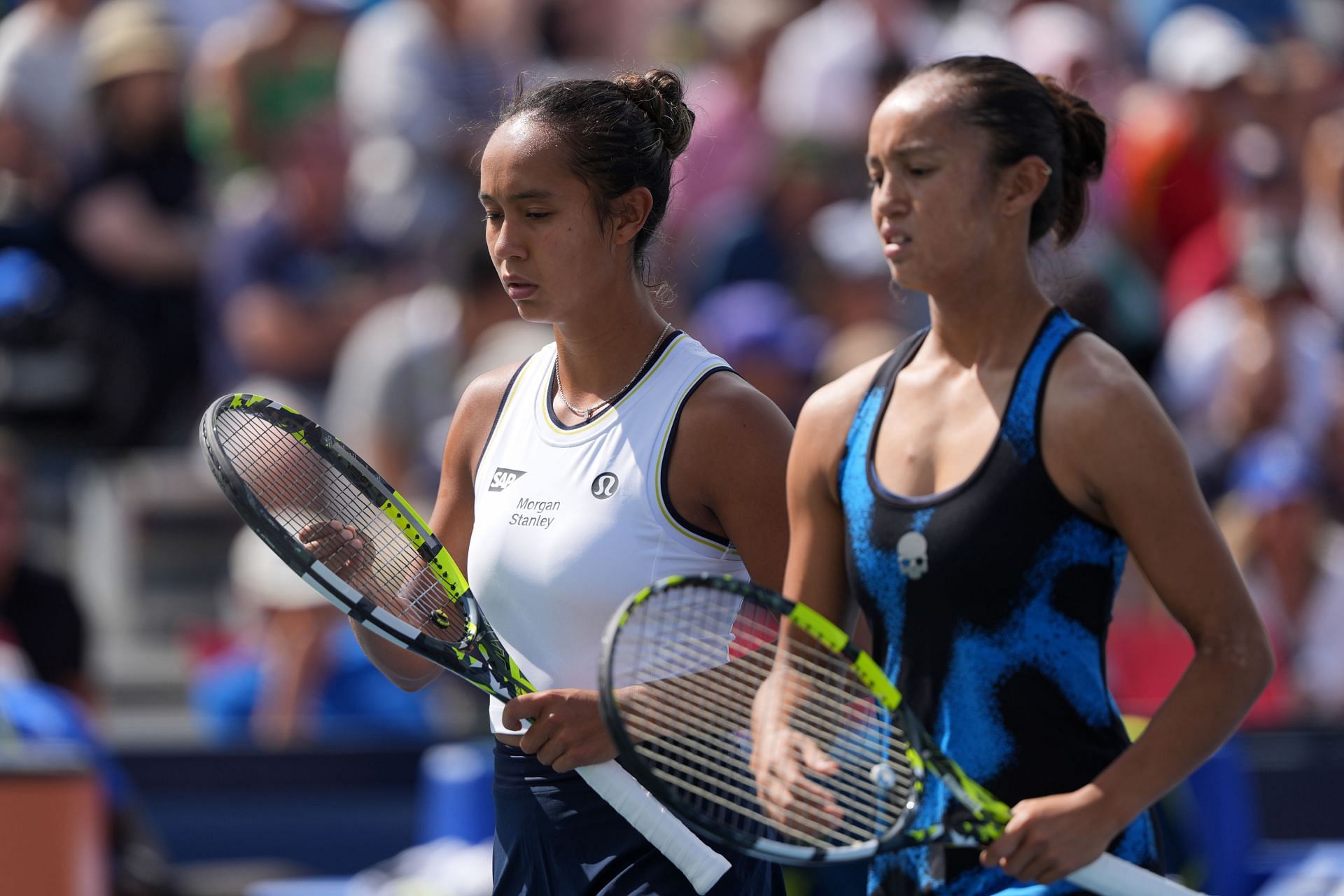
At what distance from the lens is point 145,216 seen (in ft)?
25.5

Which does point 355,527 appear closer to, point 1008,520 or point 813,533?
point 813,533

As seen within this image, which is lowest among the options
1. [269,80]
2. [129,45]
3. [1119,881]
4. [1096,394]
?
[1119,881]

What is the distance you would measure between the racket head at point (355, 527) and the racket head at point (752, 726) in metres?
0.25

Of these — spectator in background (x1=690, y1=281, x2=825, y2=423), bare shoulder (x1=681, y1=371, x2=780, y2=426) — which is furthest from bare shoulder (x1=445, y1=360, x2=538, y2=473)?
spectator in background (x1=690, y1=281, x2=825, y2=423)

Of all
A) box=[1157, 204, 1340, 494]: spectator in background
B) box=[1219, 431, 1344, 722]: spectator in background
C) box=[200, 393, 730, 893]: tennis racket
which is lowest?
box=[1219, 431, 1344, 722]: spectator in background

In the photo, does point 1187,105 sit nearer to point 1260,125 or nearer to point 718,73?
point 1260,125

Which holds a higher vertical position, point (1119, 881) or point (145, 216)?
point (145, 216)

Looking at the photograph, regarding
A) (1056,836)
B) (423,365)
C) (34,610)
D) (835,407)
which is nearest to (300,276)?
(423,365)

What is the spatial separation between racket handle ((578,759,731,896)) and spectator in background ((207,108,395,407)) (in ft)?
16.9

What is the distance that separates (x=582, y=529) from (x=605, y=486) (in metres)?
0.07

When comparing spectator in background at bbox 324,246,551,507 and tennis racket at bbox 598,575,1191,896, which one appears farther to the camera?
spectator in background at bbox 324,246,551,507

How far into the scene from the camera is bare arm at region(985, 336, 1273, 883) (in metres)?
2.38

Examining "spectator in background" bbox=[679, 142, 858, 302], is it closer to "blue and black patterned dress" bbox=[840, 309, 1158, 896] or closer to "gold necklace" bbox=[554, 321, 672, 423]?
"gold necklace" bbox=[554, 321, 672, 423]

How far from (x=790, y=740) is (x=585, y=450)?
0.53 metres
